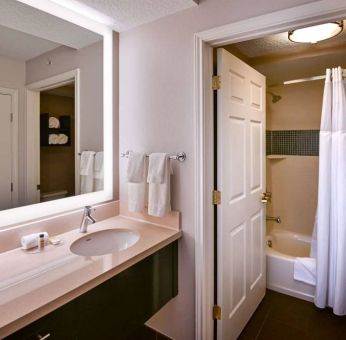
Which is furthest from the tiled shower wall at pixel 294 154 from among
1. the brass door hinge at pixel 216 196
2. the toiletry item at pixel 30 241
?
the toiletry item at pixel 30 241

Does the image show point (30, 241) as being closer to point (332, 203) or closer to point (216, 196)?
point (216, 196)

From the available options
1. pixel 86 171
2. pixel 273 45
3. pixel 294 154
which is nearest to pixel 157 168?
pixel 86 171

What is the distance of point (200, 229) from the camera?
5.17 feet

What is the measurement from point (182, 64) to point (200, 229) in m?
1.02

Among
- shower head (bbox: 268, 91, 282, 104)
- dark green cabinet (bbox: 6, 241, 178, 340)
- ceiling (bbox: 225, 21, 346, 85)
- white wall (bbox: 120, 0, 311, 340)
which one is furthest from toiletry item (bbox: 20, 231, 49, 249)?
shower head (bbox: 268, 91, 282, 104)

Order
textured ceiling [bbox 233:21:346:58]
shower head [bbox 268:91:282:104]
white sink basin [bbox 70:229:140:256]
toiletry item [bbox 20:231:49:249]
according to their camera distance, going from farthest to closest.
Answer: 1. shower head [bbox 268:91:282:104]
2. textured ceiling [bbox 233:21:346:58]
3. white sink basin [bbox 70:229:140:256]
4. toiletry item [bbox 20:231:49:249]

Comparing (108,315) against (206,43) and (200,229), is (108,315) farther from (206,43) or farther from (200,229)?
(206,43)

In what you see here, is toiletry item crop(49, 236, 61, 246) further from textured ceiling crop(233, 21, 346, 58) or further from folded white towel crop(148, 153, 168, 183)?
textured ceiling crop(233, 21, 346, 58)

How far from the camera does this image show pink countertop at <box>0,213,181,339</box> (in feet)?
2.86

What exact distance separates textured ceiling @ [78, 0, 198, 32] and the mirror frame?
0.17 m

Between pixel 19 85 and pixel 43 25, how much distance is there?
42cm

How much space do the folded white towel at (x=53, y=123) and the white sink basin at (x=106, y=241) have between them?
732 mm

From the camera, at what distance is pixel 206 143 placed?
1547 millimetres

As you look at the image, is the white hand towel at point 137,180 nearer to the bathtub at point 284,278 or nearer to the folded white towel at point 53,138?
the folded white towel at point 53,138
